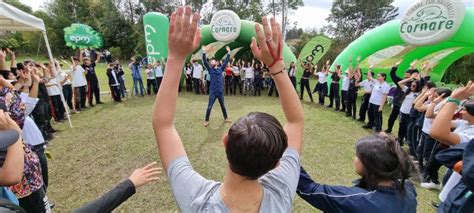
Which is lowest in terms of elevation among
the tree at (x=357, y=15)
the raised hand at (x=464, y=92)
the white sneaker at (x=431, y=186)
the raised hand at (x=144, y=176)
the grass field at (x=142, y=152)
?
the white sneaker at (x=431, y=186)

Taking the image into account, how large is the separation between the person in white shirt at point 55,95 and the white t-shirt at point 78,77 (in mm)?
1105

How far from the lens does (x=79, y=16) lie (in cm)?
3769

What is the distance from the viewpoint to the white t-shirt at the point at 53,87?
637 centimetres

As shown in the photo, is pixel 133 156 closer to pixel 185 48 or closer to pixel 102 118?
pixel 102 118

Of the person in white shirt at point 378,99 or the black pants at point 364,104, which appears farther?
the black pants at point 364,104

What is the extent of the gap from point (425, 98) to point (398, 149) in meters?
3.99

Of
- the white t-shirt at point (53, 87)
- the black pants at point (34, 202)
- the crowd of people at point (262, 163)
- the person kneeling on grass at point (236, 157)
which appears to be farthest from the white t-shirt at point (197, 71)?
the person kneeling on grass at point (236, 157)

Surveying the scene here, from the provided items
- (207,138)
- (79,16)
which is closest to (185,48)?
(207,138)

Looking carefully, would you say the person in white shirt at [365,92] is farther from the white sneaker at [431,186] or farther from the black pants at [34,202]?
the black pants at [34,202]

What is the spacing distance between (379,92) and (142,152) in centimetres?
542

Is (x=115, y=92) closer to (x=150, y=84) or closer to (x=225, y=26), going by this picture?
(x=150, y=84)

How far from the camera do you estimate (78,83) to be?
791cm

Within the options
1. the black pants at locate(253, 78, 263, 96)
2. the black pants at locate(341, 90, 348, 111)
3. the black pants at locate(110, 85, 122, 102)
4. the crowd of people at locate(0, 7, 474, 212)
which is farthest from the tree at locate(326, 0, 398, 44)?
the crowd of people at locate(0, 7, 474, 212)

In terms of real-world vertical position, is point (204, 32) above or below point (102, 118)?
above
